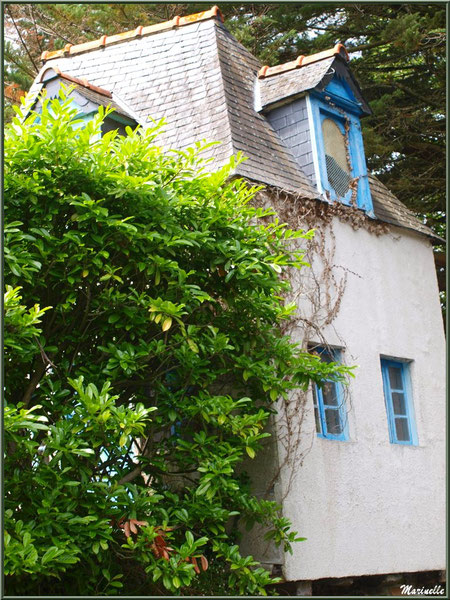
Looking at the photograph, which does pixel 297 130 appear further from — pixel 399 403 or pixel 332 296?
pixel 399 403

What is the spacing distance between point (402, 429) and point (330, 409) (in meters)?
1.46

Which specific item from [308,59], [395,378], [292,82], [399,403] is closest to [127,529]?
[399,403]

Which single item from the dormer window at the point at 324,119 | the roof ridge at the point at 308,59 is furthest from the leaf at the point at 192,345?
the roof ridge at the point at 308,59

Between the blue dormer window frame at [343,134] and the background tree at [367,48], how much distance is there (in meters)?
2.53

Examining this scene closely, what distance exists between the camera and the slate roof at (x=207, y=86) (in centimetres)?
935

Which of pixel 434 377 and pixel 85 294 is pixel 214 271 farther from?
pixel 434 377

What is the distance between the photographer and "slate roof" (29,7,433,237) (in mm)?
9352

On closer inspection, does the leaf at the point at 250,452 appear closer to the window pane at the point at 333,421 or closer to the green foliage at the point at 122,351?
the green foliage at the point at 122,351

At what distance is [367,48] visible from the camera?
14242 mm

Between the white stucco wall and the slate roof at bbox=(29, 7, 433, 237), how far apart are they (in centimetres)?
79

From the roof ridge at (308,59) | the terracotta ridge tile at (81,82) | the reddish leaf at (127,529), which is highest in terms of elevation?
the roof ridge at (308,59)

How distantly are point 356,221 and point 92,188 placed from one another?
15.5 feet

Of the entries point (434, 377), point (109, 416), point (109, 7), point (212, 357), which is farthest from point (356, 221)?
point (109, 7)

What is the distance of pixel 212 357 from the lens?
23.7 feet
